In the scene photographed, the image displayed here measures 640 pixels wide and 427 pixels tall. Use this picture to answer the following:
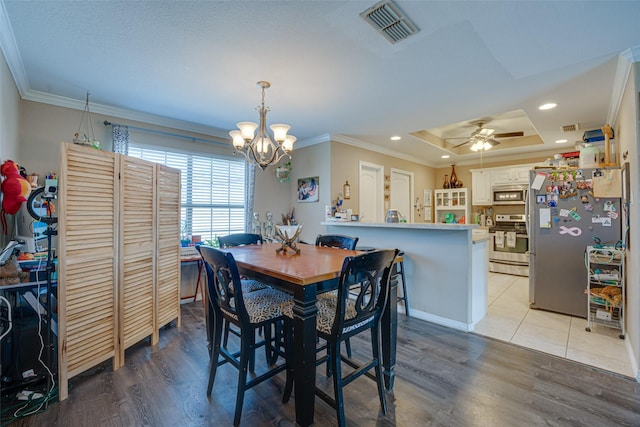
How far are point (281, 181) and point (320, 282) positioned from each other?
349cm

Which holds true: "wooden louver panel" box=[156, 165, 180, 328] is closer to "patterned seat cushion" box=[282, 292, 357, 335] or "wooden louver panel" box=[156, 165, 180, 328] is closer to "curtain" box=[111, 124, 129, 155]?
"curtain" box=[111, 124, 129, 155]

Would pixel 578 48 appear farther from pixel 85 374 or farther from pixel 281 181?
Answer: pixel 85 374

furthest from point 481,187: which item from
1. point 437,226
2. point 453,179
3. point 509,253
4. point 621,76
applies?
point 437,226

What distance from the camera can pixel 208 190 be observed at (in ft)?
13.3

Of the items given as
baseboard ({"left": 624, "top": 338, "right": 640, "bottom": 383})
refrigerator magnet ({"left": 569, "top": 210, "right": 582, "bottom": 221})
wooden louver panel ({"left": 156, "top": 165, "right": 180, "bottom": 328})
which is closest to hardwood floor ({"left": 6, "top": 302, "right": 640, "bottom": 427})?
baseboard ({"left": 624, "top": 338, "right": 640, "bottom": 383})

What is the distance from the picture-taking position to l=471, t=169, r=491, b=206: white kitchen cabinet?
19.7 ft

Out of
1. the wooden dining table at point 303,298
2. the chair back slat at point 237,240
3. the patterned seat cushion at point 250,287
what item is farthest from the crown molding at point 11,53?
the patterned seat cushion at point 250,287

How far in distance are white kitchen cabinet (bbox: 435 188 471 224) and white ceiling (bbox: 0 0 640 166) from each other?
2.95m

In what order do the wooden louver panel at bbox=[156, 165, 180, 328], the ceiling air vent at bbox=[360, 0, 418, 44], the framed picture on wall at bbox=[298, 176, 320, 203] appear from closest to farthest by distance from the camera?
the ceiling air vent at bbox=[360, 0, 418, 44]
the wooden louver panel at bbox=[156, 165, 180, 328]
the framed picture on wall at bbox=[298, 176, 320, 203]

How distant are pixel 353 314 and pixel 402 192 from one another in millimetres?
4779

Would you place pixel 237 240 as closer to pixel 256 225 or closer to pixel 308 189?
pixel 256 225

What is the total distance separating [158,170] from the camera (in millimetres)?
2568

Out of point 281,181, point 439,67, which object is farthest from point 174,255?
point 439,67

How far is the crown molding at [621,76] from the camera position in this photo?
6.79ft
